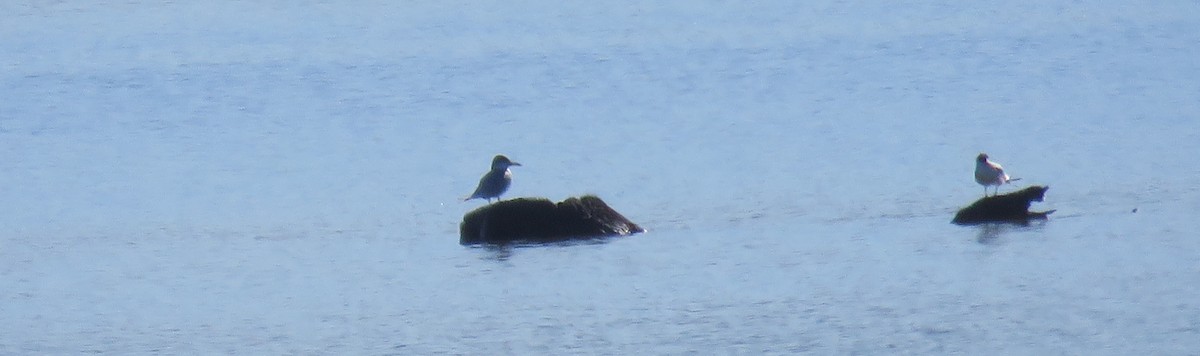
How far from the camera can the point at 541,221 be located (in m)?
19.1

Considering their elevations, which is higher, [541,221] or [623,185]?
[541,221]

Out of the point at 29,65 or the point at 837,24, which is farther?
the point at 837,24

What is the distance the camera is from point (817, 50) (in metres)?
46.1

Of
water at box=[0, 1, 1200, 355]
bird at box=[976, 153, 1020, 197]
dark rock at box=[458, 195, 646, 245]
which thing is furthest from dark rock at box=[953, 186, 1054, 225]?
dark rock at box=[458, 195, 646, 245]

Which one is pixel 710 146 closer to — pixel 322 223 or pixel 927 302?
pixel 322 223

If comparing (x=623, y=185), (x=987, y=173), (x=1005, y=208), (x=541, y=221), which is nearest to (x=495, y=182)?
(x=541, y=221)

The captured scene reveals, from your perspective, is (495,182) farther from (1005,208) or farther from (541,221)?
(1005,208)

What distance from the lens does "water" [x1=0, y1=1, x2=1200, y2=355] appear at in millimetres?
15508

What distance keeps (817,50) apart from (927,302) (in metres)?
30.8

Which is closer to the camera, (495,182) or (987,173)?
(987,173)

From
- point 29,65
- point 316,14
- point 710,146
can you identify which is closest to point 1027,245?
point 710,146

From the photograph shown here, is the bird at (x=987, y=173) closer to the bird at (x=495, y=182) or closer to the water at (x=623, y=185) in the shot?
the water at (x=623, y=185)

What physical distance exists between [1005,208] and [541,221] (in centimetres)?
421

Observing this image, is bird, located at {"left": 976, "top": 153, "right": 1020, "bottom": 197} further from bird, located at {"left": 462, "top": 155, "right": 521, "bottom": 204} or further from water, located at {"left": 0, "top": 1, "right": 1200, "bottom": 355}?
bird, located at {"left": 462, "top": 155, "right": 521, "bottom": 204}
